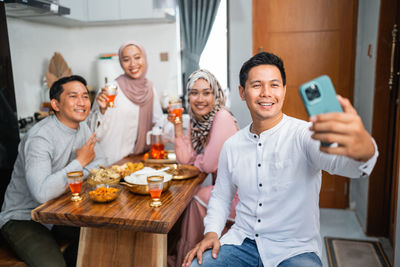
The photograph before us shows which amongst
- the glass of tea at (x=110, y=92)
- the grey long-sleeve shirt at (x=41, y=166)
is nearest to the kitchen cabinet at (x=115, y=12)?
the glass of tea at (x=110, y=92)

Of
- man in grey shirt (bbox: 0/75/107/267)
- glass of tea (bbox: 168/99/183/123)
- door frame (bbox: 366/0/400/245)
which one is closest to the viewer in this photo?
man in grey shirt (bbox: 0/75/107/267)

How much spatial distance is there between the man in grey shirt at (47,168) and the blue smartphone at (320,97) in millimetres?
1241

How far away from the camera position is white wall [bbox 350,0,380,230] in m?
2.56

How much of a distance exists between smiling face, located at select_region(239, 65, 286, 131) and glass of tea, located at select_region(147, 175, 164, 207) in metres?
A: 0.51

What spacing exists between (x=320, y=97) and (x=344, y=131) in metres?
0.11

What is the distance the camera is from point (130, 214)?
1447 mm

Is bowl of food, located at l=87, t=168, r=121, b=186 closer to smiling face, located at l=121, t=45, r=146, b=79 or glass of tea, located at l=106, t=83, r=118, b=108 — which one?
glass of tea, located at l=106, t=83, r=118, b=108

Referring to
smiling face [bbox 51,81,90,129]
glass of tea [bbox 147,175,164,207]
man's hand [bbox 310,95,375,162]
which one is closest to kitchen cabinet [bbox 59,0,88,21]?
smiling face [bbox 51,81,90,129]

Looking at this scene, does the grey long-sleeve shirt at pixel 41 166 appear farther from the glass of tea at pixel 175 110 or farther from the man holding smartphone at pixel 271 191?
Result: the man holding smartphone at pixel 271 191

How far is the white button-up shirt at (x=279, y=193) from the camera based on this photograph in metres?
1.33

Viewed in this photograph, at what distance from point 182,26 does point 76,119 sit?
2185 mm

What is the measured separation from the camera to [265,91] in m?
1.34

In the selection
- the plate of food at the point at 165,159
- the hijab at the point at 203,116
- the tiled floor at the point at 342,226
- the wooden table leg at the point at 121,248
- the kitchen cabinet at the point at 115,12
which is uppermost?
the kitchen cabinet at the point at 115,12

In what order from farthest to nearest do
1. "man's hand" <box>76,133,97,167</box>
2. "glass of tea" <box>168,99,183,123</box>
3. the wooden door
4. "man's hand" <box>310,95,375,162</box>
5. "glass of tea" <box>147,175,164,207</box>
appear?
the wooden door < "glass of tea" <box>168,99,183,123</box> < "man's hand" <box>76,133,97,167</box> < "glass of tea" <box>147,175,164,207</box> < "man's hand" <box>310,95,375,162</box>
